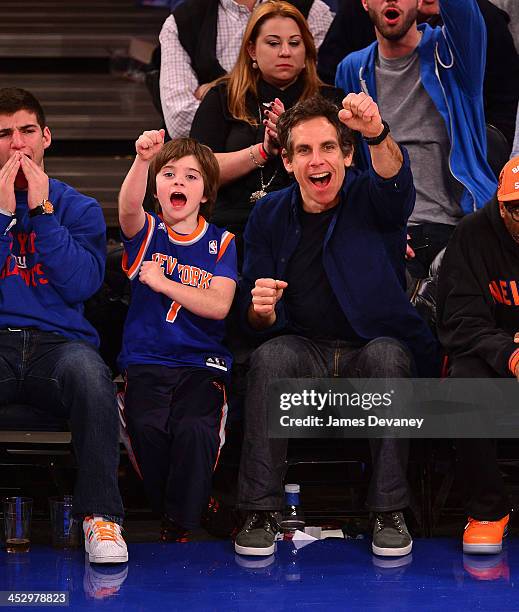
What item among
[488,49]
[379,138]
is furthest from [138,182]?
[488,49]

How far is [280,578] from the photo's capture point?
10.6 feet

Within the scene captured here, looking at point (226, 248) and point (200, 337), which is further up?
point (226, 248)

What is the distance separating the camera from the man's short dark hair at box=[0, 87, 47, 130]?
3.78 m

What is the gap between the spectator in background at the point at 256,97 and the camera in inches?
167

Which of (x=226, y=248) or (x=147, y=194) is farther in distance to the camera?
(x=147, y=194)

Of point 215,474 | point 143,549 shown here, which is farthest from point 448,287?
point 143,549

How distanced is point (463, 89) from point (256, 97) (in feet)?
2.35

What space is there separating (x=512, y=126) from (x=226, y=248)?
1460mm

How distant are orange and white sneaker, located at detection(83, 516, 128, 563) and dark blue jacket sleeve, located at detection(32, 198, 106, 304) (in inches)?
27.8

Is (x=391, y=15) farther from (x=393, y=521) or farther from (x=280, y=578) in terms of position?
(x=280, y=578)

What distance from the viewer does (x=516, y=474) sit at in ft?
13.8

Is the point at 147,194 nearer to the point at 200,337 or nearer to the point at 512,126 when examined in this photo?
the point at 200,337

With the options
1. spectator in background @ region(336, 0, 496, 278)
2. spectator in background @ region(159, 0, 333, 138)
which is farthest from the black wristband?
spectator in background @ region(159, 0, 333, 138)

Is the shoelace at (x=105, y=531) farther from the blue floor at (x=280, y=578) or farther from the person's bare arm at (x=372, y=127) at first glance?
the person's bare arm at (x=372, y=127)
